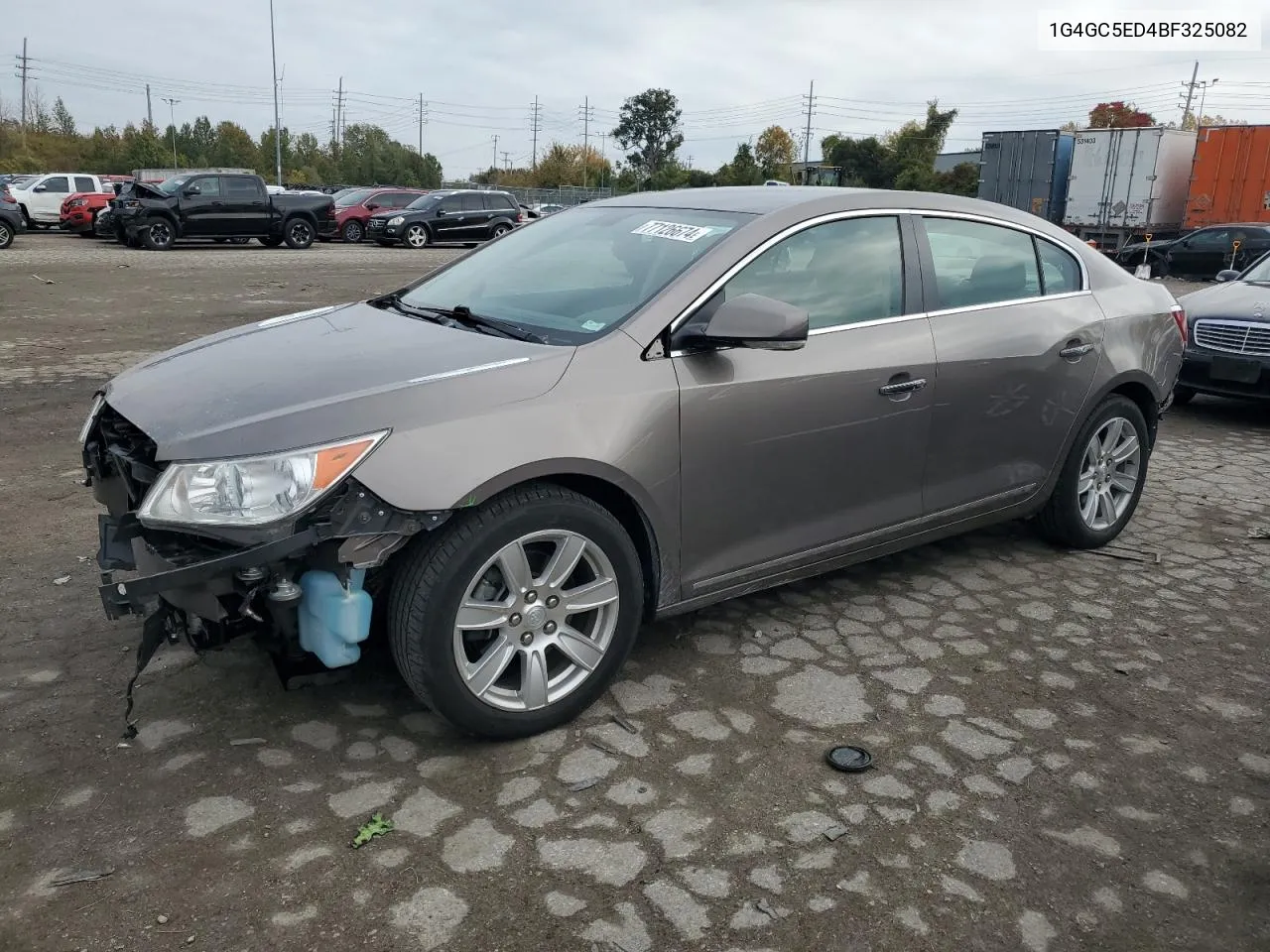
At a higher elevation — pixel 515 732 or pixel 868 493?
pixel 868 493

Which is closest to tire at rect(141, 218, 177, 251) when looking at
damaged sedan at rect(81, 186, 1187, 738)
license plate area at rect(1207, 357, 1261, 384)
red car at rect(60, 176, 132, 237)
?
red car at rect(60, 176, 132, 237)

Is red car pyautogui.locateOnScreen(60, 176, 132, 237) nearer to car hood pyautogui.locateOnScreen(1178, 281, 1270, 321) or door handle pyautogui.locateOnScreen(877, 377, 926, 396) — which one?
car hood pyautogui.locateOnScreen(1178, 281, 1270, 321)

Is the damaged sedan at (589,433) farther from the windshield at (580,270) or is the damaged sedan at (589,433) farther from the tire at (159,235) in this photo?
the tire at (159,235)

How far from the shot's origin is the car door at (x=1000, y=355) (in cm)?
404

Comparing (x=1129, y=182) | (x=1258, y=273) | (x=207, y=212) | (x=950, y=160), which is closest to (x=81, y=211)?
(x=207, y=212)

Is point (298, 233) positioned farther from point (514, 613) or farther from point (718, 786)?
point (718, 786)

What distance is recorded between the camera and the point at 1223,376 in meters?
7.96

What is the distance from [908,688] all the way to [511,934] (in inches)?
68.2

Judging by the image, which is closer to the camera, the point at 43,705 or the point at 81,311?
the point at 43,705

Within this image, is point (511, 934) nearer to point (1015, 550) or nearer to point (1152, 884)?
point (1152, 884)

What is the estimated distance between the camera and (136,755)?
118 inches

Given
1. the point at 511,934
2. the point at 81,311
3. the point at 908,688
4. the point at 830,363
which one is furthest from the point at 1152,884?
the point at 81,311

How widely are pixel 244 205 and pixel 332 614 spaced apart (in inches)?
958

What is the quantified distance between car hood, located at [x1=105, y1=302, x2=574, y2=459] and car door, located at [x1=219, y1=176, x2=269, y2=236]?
75.4 feet
